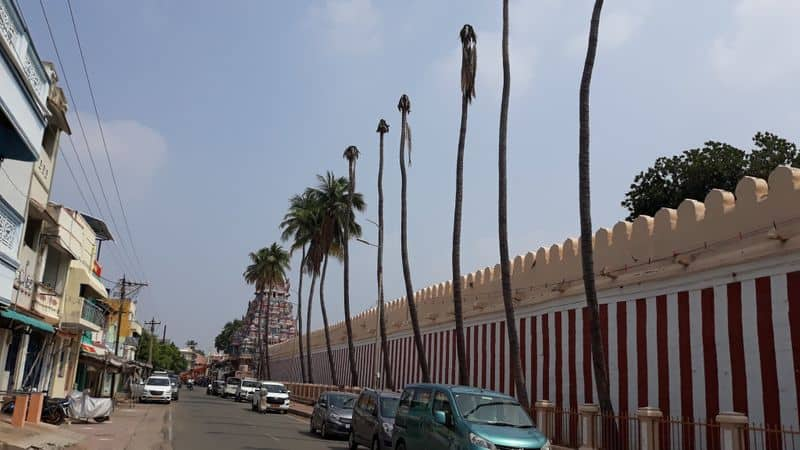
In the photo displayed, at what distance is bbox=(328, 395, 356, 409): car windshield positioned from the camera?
74.2 ft

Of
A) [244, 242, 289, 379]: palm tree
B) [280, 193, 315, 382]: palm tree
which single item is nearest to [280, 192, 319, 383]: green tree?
[280, 193, 315, 382]: palm tree

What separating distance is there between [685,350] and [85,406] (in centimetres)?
1895

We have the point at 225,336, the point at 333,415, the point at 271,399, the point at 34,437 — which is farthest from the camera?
the point at 225,336

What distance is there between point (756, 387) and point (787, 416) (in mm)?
887

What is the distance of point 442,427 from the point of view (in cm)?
1137

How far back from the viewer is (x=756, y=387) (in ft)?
42.8

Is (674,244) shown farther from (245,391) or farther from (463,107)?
(245,391)

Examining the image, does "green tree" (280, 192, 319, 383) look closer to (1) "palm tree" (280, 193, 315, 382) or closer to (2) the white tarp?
(1) "palm tree" (280, 193, 315, 382)

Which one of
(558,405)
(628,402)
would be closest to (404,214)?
(558,405)

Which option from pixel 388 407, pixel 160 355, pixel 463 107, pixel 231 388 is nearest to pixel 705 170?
pixel 463 107

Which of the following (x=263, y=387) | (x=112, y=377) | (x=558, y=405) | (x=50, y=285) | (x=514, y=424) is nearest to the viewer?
(x=514, y=424)

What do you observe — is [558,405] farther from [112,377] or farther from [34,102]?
[112,377]

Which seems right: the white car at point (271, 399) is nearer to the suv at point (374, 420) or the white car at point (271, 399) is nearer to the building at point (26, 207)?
the building at point (26, 207)

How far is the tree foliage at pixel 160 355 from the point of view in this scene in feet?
339
